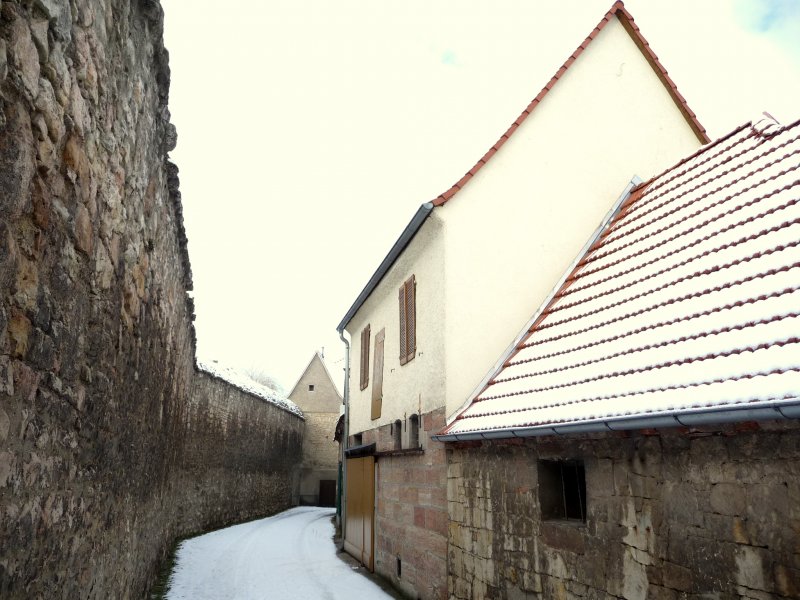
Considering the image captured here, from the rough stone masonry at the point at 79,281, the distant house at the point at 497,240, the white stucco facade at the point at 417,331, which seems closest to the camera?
the rough stone masonry at the point at 79,281

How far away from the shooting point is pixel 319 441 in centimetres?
3069

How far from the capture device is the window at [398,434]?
9680mm

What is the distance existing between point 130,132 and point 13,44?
Answer: 6.08 ft

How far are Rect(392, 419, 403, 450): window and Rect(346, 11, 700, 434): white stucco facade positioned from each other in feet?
0.58

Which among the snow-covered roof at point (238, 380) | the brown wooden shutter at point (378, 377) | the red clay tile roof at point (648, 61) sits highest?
the red clay tile roof at point (648, 61)

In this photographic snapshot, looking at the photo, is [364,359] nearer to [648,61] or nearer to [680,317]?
[648,61]

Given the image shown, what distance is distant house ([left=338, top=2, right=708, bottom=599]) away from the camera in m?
7.89

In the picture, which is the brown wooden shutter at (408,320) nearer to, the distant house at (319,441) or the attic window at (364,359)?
the attic window at (364,359)

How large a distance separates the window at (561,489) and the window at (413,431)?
3.31 m

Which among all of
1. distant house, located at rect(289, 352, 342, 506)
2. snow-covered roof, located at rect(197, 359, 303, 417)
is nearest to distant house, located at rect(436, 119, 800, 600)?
snow-covered roof, located at rect(197, 359, 303, 417)

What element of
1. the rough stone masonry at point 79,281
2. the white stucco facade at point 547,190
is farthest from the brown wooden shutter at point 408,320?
the rough stone masonry at point 79,281

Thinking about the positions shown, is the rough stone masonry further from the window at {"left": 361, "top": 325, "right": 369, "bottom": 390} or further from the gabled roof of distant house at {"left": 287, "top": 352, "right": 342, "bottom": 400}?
the gabled roof of distant house at {"left": 287, "top": 352, "right": 342, "bottom": 400}

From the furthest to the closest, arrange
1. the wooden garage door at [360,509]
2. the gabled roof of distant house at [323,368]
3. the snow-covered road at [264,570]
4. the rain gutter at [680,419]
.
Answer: the gabled roof of distant house at [323,368] → the wooden garage door at [360,509] → the snow-covered road at [264,570] → the rain gutter at [680,419]

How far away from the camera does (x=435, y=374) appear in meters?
7.99
